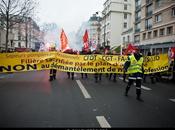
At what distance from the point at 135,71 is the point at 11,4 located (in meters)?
29.8

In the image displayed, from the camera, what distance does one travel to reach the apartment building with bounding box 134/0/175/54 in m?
37.8

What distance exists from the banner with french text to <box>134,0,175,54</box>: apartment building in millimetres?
18333

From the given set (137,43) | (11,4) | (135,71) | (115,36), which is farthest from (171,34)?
(115,36)

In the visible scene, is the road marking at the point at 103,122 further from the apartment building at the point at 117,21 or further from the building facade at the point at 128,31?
the apartment building at the point at 117,21

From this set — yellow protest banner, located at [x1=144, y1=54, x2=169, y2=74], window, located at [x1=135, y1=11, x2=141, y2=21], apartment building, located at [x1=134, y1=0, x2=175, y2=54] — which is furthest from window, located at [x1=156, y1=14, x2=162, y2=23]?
yellow protest banner, located at [x1=144, y1=54, x2=169, y2=74]

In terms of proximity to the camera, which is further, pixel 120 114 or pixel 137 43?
pixel 137 43

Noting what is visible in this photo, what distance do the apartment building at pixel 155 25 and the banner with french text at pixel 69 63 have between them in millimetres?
18333

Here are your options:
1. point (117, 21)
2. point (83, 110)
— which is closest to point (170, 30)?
point (83, 110)

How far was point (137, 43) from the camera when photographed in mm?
53844

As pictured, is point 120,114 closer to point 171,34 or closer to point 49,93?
point 49,93

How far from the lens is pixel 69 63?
580 inches

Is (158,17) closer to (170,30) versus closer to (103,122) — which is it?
(170,30)

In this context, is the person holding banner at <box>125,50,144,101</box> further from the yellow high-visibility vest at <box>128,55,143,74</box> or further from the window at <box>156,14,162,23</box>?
the window at <box>156,14,162,23</box>

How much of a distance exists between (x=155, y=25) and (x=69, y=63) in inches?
1260
